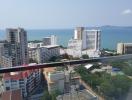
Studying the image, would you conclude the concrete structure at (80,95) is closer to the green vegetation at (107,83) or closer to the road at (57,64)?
the green vegetation at (107,83)

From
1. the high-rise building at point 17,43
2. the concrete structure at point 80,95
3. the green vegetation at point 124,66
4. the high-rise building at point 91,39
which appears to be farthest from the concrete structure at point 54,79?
the high-rise building at point 91,39

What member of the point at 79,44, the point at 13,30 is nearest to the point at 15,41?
the point at 13,30

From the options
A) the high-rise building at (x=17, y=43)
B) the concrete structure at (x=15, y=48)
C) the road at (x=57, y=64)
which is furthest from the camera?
the high-rise building at (x=17, y=43)

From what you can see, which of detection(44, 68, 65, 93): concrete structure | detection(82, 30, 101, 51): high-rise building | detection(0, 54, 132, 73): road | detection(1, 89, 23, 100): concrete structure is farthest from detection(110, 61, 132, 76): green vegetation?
detection(82, 30, 101, 51): high-rise building

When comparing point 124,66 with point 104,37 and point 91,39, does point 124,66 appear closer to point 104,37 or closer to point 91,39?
point 91,39

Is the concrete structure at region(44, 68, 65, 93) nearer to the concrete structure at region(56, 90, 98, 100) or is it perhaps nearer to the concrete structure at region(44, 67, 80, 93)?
the concrete structure at region(44, 67, 80, 93)

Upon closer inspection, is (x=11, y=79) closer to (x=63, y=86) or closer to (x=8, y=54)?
(x=63, y=86)

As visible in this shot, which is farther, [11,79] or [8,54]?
[8,54]
